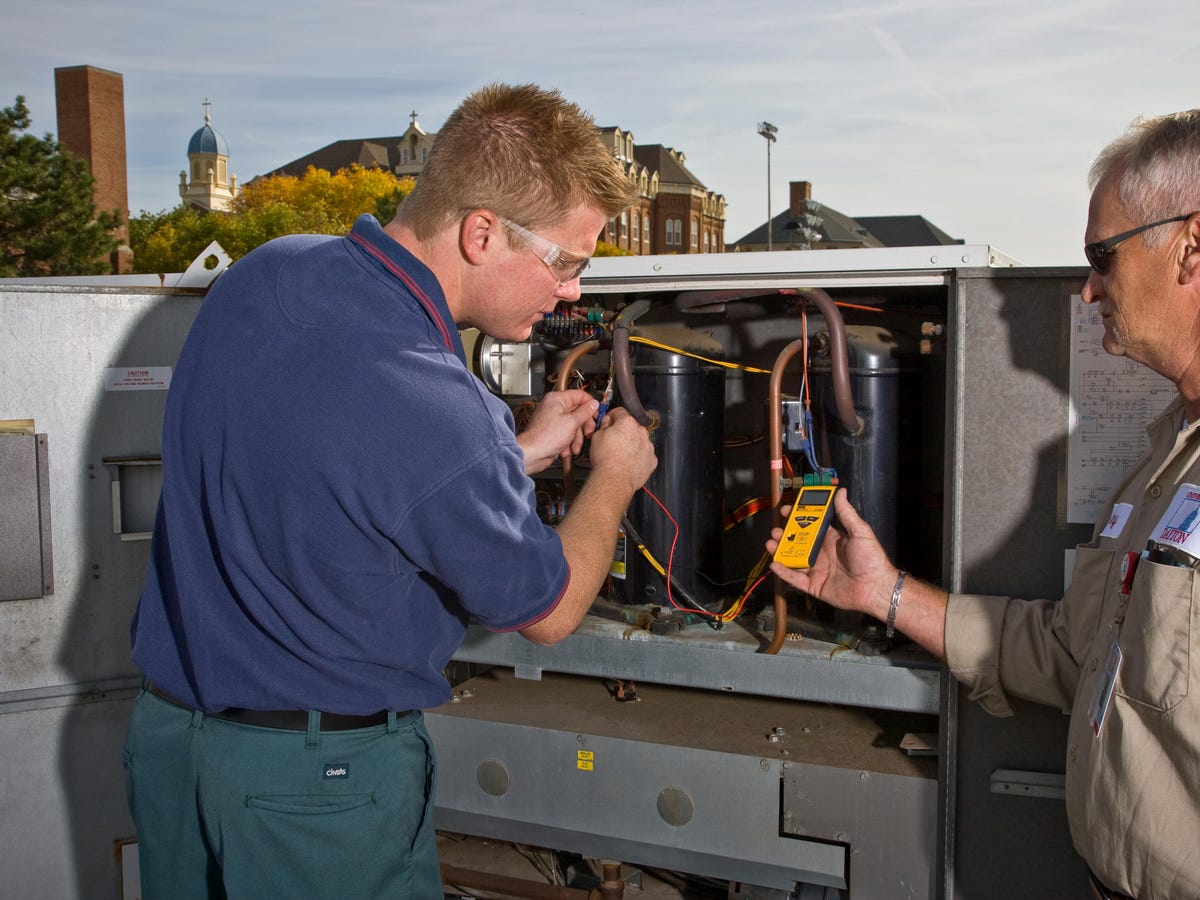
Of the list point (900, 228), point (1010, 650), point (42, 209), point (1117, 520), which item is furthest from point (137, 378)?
point (900, 228)

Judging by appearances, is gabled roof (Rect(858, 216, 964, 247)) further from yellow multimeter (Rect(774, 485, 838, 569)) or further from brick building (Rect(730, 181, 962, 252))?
yellow multimeter (Rect(774, 485, 838, 569))

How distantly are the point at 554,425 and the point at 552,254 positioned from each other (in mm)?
530

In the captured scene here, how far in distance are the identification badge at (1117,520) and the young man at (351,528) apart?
2.96 ft

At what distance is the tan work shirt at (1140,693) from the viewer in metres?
1.48

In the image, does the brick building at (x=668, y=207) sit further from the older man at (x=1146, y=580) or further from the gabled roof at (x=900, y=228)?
the older man at (x=1146, y=580)

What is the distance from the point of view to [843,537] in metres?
2.23

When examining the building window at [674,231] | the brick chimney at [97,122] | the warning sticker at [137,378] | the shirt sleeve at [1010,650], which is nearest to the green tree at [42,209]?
the brick chimney at [97,122]

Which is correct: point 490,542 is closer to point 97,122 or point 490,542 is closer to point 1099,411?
point 1099,411

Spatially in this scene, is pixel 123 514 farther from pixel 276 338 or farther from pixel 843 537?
pixel 843 537

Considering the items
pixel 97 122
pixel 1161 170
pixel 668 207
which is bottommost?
pixel 1161 170

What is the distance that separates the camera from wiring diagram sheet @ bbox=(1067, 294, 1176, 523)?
6.35 ft

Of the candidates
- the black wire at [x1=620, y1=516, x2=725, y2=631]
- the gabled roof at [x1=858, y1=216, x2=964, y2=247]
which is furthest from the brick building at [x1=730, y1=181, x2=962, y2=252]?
the black wire at [x1=620, y1=516, x2=725, y2=631]

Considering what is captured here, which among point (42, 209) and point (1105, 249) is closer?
point (1105, 249)

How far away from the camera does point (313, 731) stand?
1603 mm
